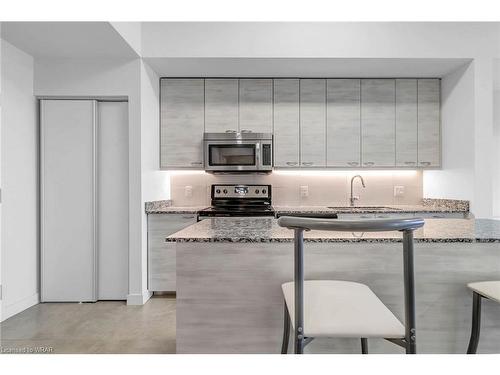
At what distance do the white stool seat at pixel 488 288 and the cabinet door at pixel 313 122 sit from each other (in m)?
2.41

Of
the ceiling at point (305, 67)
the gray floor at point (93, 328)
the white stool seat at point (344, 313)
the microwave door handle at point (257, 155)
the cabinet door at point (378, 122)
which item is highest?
the ceiling at point (305, 67)

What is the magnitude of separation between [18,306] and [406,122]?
432 cm

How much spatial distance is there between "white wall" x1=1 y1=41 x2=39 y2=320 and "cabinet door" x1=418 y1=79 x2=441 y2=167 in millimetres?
4073

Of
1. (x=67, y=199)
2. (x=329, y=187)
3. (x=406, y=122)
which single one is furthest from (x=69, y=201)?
(x=406, y=122)

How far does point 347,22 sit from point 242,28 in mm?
1027

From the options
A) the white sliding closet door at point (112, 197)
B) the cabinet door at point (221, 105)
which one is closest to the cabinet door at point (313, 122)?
the cabinet door at point (221, 105)

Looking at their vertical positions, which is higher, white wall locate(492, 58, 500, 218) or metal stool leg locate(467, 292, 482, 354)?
white wall locate(492, 58, 500, 218)

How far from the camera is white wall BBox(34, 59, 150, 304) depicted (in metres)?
3.31

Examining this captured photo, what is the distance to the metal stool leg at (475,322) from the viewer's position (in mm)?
1595

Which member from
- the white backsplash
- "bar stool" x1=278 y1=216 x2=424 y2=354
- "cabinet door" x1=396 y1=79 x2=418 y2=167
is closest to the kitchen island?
"bar stool" x1=278 y1=216 x2=424 y2=354

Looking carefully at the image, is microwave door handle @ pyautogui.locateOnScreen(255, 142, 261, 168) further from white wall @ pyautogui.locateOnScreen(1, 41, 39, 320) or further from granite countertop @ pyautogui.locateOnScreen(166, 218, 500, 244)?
white wall @ pyautogui.locateOnScreen(1, 41, 39, 320)

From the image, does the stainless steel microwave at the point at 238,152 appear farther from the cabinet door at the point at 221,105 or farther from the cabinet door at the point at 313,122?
the cabinet door at the point at 313,122

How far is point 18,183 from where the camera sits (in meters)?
3.10
